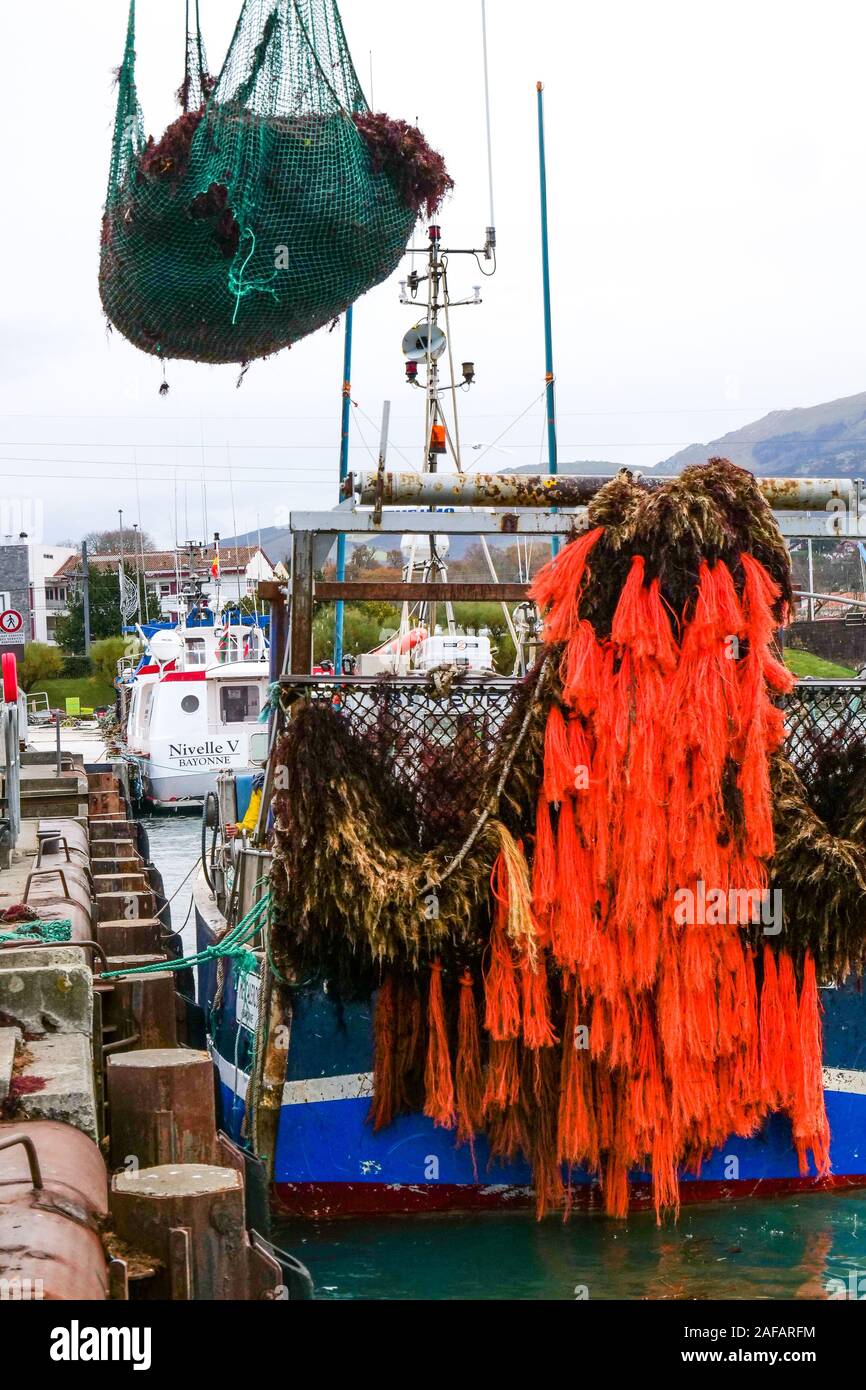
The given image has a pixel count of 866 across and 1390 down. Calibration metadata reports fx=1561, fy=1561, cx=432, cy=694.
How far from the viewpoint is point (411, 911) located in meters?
7.94

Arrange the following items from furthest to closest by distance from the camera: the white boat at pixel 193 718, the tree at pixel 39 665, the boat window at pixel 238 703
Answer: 1. the tree at pixel 39 665
2. the boat window at pixel 238 703
3. the white boat at pixel 193 718

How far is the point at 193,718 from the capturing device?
126 feet

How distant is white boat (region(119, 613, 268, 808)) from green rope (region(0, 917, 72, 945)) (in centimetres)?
2884

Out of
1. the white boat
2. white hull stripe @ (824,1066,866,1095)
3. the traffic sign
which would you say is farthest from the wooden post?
the white boat

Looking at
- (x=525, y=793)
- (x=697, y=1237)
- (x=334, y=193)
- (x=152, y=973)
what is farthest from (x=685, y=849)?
(x=334, y=193)

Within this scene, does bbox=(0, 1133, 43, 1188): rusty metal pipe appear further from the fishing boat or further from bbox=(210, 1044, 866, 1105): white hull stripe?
bbox=(210, 1044, 866, 1105): white hull stripe

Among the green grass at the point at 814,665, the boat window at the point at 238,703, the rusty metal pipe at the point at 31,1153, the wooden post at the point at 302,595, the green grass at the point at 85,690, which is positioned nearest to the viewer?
the rusty metal pipe at the point at 31,1153

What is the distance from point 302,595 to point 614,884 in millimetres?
2351

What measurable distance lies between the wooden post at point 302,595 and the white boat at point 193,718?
28733mm

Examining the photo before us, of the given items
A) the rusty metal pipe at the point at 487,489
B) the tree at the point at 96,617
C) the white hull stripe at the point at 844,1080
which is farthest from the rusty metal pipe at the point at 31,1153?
the tree at the point at 96,617

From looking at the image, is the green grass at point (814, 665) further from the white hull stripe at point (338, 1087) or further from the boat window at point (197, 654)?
the boat window at point (197, 654)

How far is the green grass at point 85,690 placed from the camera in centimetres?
7294

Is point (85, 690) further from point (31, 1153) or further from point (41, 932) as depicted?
point (31, 1153)

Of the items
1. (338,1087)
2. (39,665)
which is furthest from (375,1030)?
(39,665)
